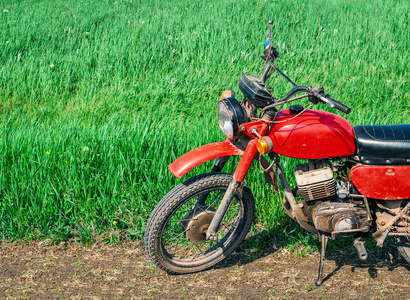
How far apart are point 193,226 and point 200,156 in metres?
0.57

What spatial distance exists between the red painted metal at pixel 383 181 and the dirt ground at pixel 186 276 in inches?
27.4

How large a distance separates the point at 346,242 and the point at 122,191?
6.16ft

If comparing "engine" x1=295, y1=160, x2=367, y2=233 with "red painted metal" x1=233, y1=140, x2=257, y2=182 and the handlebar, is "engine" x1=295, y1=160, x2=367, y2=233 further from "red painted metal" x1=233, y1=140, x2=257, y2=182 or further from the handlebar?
the handlebar

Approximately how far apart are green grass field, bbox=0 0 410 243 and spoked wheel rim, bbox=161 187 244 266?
1.15 feet

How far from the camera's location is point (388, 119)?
4.32 metres

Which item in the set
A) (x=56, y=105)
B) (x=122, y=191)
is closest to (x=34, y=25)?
(x=56, y=105)

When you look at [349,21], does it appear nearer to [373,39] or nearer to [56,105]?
[373,39]

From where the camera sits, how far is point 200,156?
270 cm

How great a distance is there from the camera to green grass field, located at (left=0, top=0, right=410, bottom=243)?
3.51m

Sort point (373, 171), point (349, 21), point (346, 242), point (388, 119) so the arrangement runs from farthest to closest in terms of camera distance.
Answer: point (349, 21) < point (388, 119) < point (346, 242) < point (373, 171)

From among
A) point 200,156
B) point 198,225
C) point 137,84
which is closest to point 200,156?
Result: point 200,156

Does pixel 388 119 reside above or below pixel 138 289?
above

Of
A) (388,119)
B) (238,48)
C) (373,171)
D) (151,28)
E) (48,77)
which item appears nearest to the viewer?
(373,171)

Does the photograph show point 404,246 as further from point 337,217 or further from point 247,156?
point 247,156
